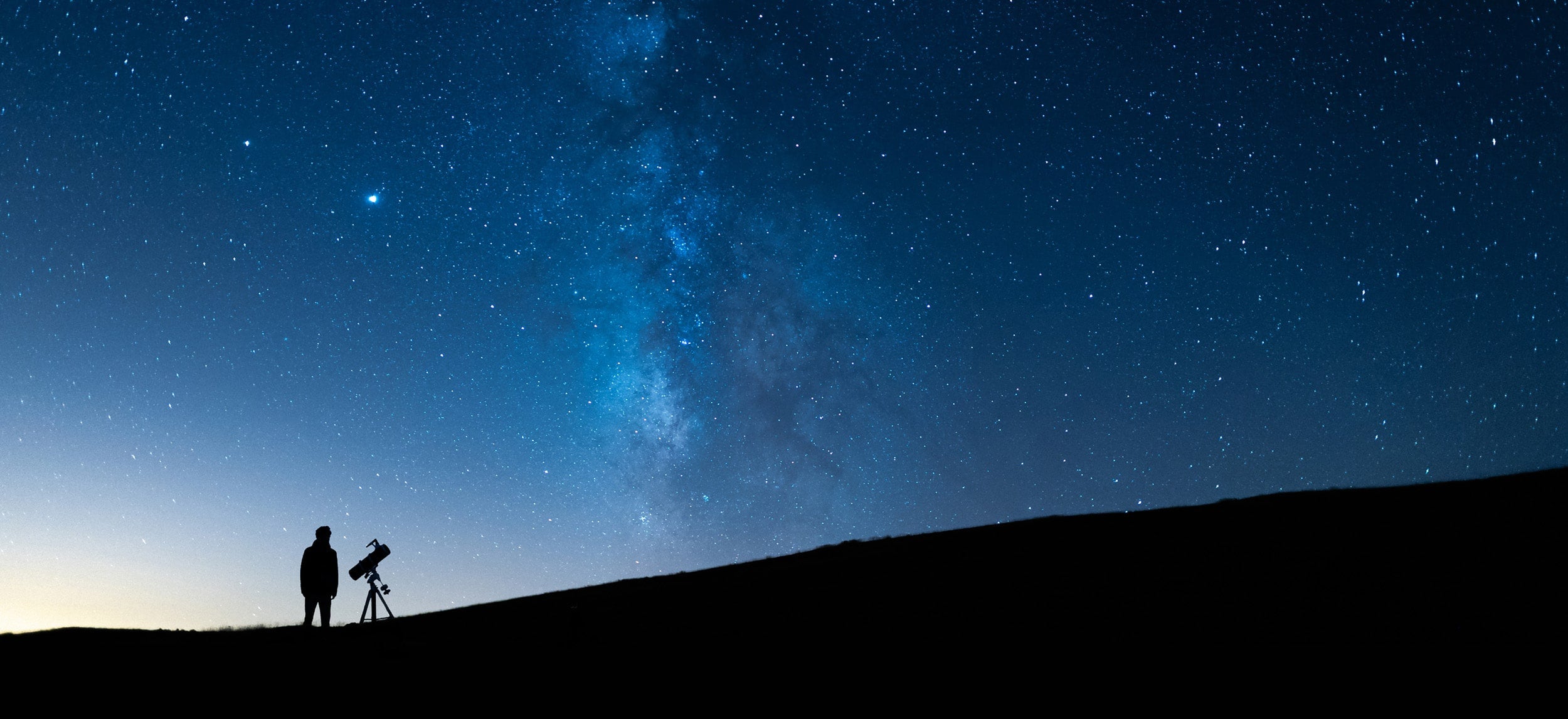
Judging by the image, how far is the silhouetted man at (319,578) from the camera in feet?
40.8

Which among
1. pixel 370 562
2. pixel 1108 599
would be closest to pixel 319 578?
pixel 370 562

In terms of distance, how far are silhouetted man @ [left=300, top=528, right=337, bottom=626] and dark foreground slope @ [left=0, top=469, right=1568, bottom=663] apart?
0.39m

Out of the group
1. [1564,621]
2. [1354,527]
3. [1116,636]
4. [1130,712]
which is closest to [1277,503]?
[1354,527]

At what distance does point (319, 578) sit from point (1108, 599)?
11.9 meters

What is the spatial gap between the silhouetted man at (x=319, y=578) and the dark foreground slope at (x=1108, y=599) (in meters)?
0.39

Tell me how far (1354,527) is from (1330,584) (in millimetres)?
3323

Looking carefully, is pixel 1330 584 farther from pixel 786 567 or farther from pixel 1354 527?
pixel 786 567

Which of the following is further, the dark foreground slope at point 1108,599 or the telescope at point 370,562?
the telescope at point 370,562

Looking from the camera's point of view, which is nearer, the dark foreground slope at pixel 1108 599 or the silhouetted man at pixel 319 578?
the dark foreground slope at pixel 1108 599

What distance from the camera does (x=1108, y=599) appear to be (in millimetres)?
10555

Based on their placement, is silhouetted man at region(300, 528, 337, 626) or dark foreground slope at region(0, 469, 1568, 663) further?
silhouetted man at region(300, 528, 337, 626)

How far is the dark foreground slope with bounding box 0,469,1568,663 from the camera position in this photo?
8.82m

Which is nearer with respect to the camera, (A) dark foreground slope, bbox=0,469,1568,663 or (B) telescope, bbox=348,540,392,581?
(A) dark foreground slope, bbox=0,469,1568,663

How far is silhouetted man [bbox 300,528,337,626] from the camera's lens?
1243 centimetres
